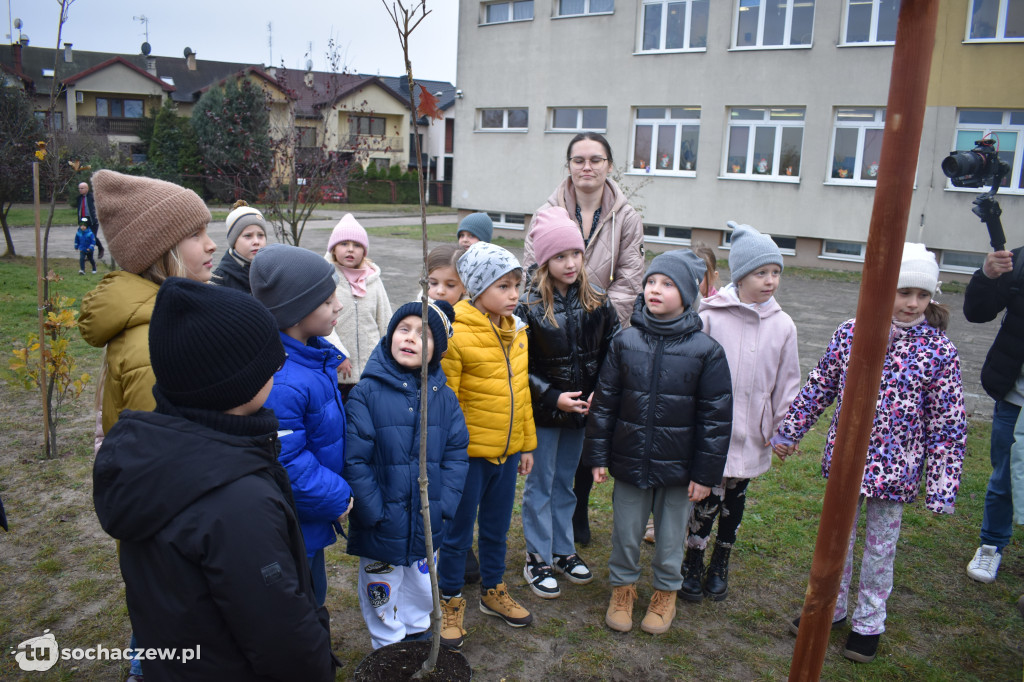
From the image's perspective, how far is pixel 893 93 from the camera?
4.25 feet

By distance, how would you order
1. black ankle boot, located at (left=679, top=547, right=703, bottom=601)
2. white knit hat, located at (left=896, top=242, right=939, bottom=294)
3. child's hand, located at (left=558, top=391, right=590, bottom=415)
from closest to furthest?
white knit hat, located at (left=896, top=242, right=939, bottom=294) → child's hand, located at (left=558, top=391, right=590, bottom=415) → black ankle boot, located at (left=679, top=547, right=703, bottom=601)

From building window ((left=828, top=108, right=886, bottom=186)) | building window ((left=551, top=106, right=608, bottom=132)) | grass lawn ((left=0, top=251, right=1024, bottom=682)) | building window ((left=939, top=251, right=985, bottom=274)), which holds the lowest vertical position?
grass lawn ((left=0, top=251, right=1024, bottom=682))

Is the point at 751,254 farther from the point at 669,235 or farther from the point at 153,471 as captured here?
the point at 669,235

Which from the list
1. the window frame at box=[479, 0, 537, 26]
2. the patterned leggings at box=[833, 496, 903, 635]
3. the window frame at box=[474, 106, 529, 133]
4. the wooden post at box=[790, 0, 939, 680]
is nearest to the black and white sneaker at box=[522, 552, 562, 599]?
the patterned leggings at box=[833, 496, 903, 635]

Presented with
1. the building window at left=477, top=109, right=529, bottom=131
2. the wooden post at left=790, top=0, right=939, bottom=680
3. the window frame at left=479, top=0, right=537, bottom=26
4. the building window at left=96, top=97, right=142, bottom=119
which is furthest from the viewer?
the building window at left=96, top=97, right=142, bottom=119

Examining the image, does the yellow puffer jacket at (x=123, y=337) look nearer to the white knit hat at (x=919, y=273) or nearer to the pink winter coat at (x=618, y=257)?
the pink winter coat at (x=618, y=257)

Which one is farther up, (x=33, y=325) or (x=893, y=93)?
(x=893, y=93)

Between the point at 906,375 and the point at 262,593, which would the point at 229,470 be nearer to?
the point at 262,593

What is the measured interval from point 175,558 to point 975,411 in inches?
288

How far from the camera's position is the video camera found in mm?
3812

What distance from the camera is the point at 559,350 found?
138 inches

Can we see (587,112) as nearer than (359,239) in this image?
No

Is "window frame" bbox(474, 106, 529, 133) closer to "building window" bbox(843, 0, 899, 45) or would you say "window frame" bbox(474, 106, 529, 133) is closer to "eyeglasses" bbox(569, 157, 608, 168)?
"building window" bbox(843, 0, 899, 45)

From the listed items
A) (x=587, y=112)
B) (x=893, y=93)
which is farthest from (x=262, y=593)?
(x=587, y=112)
